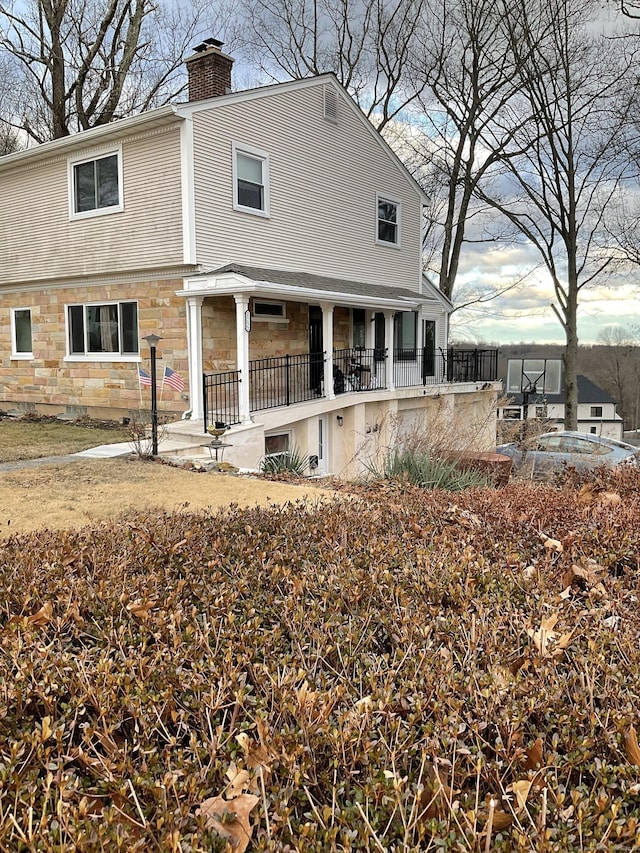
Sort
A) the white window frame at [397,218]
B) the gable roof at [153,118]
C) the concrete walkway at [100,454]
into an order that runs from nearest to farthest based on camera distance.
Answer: the concrete walkway at [100,454]
the gable roof at [153,118]
the white window frame at [397,218]

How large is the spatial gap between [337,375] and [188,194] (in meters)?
5.25

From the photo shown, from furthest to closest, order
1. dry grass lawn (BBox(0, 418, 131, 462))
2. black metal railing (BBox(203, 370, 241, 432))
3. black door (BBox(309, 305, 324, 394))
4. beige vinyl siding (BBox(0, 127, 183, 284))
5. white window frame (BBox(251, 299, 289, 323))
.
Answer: black door (BBox(309, 305, 324, 394)) < white window frame (BBox(251, 299, 289, 323)) < beige vinyl siding (BBox(0, 127, 183, 284)) < black metal railing (BBox(203, 370, 241, 432)) < dry grass lawn (BBox(0, 418, 131, 462))

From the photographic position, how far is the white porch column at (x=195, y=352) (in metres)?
12.2

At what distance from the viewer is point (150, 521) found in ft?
13.1

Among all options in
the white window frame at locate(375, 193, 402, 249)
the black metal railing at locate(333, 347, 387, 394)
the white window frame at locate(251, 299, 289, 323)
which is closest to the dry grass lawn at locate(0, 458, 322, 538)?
the white window frame at locate(251, 299, 289, 323)

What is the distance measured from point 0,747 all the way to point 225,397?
1117 cm

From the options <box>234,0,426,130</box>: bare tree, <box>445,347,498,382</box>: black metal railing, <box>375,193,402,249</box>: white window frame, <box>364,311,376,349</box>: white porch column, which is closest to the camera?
<box>364,311,376,349</box>: white porch column

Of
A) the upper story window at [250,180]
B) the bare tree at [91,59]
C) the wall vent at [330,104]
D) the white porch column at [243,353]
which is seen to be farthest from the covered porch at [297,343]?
the bare tree at [91,59]

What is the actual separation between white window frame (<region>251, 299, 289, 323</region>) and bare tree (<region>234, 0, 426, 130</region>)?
13.3 metres

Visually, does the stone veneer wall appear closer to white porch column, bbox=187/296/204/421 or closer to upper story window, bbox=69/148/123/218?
white porch column, bbox=187/296/204/421

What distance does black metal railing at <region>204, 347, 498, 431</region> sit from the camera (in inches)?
502

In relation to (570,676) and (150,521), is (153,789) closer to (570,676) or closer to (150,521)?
(570,676)

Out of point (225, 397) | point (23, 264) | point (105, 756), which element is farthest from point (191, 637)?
point (23, 264)

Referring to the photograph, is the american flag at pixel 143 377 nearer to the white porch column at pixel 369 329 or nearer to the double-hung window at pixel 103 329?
the double-hung window at pixel 103 329
